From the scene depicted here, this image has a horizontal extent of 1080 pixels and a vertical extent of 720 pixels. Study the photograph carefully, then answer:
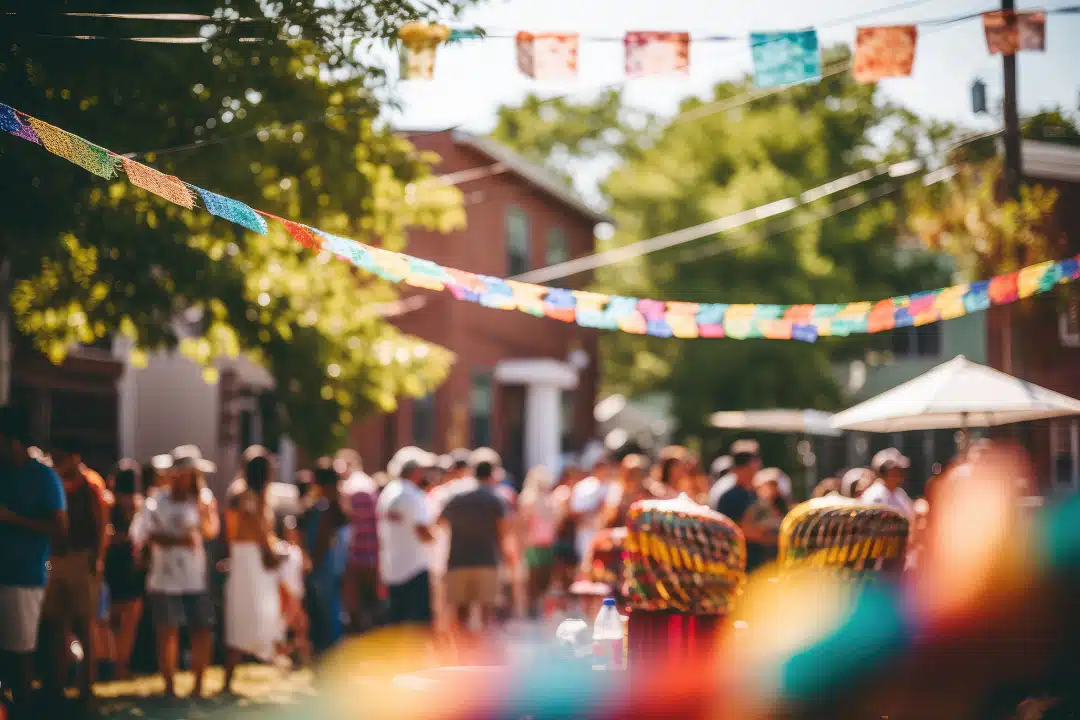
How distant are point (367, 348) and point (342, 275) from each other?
89 centimetres

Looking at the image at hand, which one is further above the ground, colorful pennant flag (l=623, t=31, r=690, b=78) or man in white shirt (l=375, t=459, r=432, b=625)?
colorful pennant flag (l=623, t=31, r=690, b=78)

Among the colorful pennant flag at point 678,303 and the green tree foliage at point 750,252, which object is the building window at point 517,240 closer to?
the green tree foliage at point 750,252

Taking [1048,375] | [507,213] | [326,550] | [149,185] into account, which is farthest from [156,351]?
[507,213]

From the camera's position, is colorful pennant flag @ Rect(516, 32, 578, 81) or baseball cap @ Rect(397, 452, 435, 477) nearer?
colorful pennant flag @ Rect(516, 32, 578, 81)

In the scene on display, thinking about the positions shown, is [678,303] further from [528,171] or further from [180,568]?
[528,171]

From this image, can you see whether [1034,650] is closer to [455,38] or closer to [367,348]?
[455,38]

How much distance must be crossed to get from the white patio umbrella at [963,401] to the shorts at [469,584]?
142 inches

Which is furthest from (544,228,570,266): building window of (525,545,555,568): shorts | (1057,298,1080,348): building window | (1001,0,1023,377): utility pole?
(1001,0,1023,377): utility pole

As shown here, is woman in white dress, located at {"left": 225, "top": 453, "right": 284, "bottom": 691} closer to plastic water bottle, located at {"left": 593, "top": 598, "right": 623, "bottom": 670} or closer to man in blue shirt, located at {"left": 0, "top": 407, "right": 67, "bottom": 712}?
man in blue shirt, located at {"left": 0, "top": 407, "right": 67, "bottom": 712}

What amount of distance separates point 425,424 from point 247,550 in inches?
665

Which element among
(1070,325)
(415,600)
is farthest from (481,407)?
(415,600)

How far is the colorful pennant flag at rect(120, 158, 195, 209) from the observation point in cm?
685

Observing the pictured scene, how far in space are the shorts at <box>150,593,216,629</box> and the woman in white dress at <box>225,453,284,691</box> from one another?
341 millimetres

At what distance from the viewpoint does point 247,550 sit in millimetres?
11477
